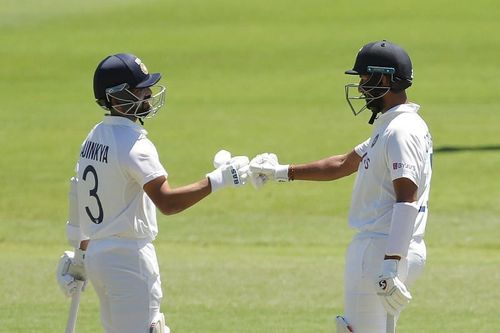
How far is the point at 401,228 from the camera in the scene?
722 centimetres

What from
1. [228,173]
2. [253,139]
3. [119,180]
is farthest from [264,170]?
[253,139]

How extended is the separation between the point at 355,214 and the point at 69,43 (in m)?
39.9

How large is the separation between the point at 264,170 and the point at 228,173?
0.87 m

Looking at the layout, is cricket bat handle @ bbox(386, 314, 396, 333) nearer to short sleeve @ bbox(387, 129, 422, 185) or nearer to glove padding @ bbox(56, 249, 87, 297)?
short sleeve @ bbox(387, 129, 422, 185)

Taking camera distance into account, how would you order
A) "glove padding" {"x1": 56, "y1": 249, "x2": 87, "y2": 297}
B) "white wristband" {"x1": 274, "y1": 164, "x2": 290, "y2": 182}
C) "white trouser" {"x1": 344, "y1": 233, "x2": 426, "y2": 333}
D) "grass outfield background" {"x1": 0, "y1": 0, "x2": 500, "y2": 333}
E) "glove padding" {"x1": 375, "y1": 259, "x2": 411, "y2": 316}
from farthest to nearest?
"grass outfield background" {"x1": 0, "y1": 0, "x2": 500, "y2": 333} < "white wristband" {"x1": 274, "y1": 164, "x2": 290, "y2": 182} < "glove padding" {"x1": 56, "y1": 249, "x2": 87, "y2": 297} < "white trouser" {"x1": 344, "y1": 233, "x2": 426, "y2": 333} < "glove padding" {"x1": 375, "y1": 259, "x2": 411, "y2": 316}

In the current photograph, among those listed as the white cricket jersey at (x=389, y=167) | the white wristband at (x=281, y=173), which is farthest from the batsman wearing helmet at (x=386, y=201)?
the white wristband at (x=281, y=173)

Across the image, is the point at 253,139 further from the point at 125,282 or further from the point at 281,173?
the point at 125,282

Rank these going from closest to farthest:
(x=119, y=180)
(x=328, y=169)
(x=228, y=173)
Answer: (x=119, y=180) < (x=228, y=173) < (x=328, y=169)

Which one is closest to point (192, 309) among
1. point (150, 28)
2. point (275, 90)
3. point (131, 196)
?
point (131, 196)

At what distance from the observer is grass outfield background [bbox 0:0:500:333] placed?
13.0m

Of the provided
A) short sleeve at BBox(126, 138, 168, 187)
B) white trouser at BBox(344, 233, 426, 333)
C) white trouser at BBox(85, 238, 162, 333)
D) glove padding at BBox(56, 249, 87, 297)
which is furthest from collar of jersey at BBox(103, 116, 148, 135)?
white trouser at BBox(344, 233, 426, 333)

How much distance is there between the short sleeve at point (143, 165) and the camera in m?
7.38

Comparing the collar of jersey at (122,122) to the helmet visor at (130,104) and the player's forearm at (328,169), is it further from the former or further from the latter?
the player's forearm at (328,169)

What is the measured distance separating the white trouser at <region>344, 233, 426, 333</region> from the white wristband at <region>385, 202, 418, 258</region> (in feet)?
0.52
